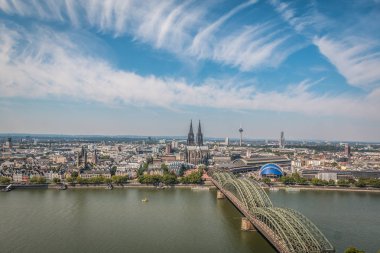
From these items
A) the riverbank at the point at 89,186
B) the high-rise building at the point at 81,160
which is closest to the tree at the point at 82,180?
the riverbank at the point at 89,186

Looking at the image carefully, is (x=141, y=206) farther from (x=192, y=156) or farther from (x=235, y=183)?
(x=192, y=156)

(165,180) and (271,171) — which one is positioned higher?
(271,171)

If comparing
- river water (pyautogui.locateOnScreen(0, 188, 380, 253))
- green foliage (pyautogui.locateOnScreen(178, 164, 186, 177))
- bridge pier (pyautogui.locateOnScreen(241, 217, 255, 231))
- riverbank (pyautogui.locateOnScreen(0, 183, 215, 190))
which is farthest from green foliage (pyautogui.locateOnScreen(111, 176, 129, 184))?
bridge pier (pyautogui.locateOnScreen(241, 217, 255, 231))

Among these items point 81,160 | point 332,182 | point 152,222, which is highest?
point 81,160

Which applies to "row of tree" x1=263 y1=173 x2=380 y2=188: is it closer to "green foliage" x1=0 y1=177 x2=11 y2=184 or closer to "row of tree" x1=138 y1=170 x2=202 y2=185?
"row of tree" x1=138 y1=170 x2=202 y2=185

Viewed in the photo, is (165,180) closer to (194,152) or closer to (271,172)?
(271,172)

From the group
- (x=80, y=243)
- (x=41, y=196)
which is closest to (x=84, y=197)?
(x=41, y=196)

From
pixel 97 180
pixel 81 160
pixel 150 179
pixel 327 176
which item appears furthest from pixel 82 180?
pixel 327 176

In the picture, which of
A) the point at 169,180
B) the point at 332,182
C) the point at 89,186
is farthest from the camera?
the point at 332,182

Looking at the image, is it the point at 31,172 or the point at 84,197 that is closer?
the point at 84,197
